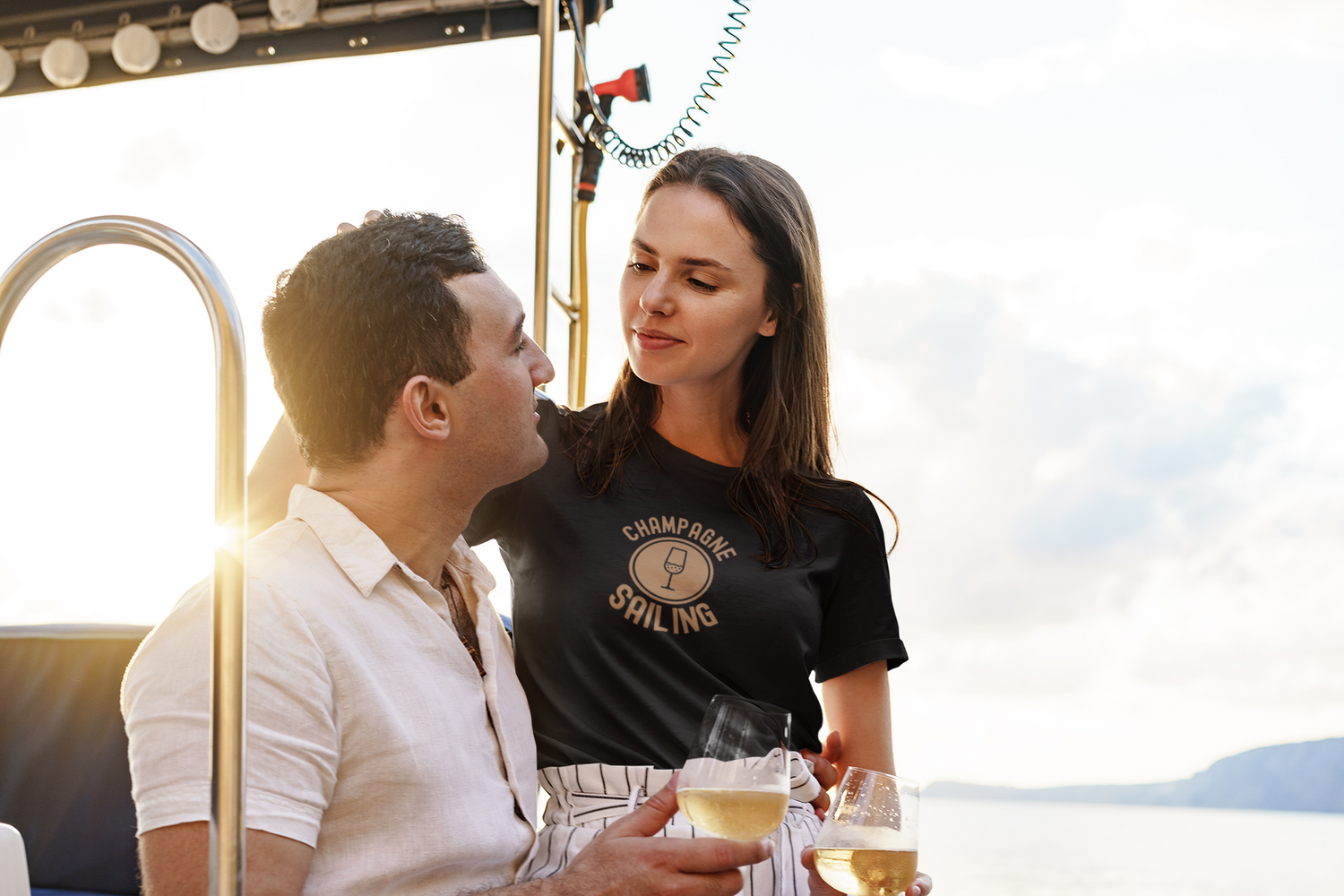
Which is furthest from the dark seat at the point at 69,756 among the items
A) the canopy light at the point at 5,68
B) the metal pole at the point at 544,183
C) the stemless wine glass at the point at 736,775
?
the canopy light at the point at 5,68

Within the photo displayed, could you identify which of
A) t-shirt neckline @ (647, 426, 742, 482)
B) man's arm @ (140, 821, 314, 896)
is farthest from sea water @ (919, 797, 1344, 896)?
man's arm @ (140, 821, 314, 896)

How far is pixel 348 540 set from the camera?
46.5 inches

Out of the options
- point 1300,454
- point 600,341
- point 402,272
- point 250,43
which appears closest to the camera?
point 402,272

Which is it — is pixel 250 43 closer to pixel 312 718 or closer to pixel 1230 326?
pixel 312 718

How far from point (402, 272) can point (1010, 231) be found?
29.5 ft

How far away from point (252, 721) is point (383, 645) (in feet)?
0.67

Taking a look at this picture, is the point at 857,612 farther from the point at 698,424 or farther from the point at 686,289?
the point at 686,289

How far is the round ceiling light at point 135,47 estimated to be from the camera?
3361 mm

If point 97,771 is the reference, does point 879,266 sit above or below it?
above

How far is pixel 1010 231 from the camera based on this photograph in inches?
368

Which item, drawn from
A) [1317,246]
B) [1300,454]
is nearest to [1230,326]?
[1300,454]

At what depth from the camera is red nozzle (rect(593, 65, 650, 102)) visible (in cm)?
269

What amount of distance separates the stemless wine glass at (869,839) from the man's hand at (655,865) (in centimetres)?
14

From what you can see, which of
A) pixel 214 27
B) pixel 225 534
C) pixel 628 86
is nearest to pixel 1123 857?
pixel 628 86
